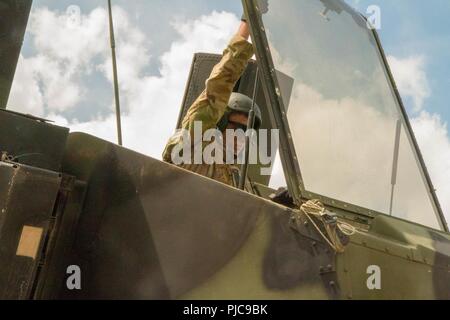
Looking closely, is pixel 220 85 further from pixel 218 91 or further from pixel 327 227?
pixel 327 227

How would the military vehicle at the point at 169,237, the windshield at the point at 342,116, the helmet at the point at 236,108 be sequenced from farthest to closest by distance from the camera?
the helmet at the point at 236,108 < the windshield at the point at 342,116 < the military vehicle at the point at 169,237

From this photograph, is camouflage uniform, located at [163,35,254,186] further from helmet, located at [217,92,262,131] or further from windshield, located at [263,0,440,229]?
helmet, located at [217,92,262,131]

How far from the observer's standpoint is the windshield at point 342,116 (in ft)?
9.27

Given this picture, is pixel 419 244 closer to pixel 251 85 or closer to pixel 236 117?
pixel 236 117

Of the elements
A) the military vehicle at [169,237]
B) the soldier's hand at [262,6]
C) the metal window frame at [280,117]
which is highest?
the soldier's hand at [262,6]

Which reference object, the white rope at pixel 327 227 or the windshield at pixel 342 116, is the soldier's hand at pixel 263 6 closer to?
the windshield at pixel 342 116

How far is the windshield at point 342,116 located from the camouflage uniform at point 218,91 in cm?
18

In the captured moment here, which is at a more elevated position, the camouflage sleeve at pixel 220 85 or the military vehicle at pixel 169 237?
the camouflage sleeve at pixel 220 85

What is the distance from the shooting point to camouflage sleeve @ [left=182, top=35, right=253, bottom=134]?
2920mm

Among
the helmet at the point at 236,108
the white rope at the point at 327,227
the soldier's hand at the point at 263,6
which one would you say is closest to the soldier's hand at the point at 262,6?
the soldier's hand at the point at 263,6

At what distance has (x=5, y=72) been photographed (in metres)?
2.91

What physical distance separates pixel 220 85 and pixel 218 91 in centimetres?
3
